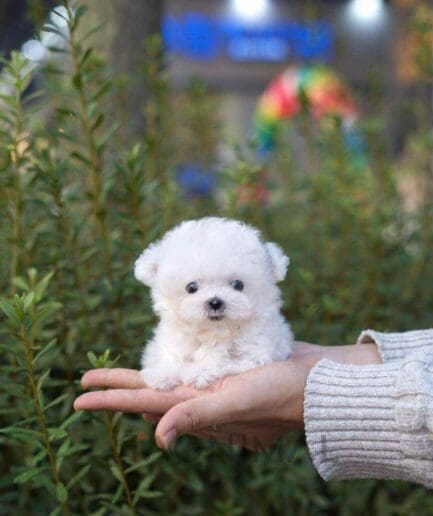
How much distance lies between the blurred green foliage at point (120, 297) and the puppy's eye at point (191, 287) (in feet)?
0.71

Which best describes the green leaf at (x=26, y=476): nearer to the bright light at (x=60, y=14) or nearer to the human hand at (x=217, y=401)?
the human hand at (x=217, y=401)

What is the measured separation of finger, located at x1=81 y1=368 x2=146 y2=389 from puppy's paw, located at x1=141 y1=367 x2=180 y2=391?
0.03m

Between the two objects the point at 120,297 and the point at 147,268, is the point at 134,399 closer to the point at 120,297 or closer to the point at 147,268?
the point at 147,268

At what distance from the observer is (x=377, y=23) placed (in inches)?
351

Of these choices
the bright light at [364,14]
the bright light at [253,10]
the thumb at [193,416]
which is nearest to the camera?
the thumb at [193,416]

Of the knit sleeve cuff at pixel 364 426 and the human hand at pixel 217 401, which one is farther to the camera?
the knit sleeve cuff at pixel 364 426

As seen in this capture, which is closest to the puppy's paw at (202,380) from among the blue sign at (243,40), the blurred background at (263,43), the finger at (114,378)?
the finger at (114,378)

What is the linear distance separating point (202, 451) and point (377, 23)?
8.32m

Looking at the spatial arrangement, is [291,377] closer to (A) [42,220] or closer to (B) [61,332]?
(B) [61,332]

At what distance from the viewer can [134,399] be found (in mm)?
1291

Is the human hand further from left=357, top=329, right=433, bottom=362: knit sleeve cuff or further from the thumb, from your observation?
left=357, top=329, right=433, bottom=362: knit sleeve cuff

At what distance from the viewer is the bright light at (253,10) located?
953 cm

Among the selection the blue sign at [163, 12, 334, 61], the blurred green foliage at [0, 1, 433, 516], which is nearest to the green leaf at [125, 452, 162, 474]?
the blurred green foliage at [0, 1, 433, 516]

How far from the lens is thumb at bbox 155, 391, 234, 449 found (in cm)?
116
